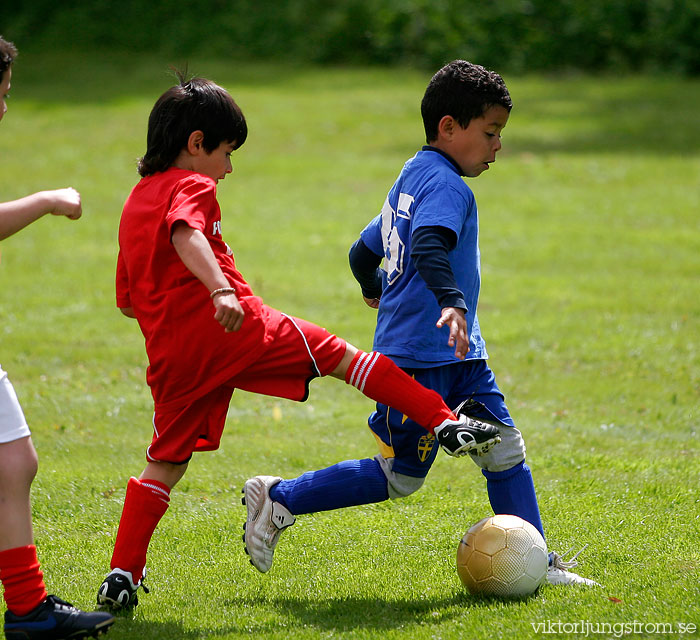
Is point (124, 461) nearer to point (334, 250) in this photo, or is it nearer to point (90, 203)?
point (334, 250)

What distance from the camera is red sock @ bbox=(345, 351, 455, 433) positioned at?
382 centimetres

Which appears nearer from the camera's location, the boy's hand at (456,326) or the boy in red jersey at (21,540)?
the boy in red jersey at (21,540)

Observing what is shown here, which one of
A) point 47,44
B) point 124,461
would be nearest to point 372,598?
point 124,461

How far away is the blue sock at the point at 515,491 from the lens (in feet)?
13.6

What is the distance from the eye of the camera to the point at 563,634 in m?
3.51

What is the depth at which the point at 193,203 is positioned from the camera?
144 inches

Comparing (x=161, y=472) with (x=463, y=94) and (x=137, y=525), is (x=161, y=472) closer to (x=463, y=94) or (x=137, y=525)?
(x=137, y=525)

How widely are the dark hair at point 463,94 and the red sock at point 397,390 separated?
1018 millimetres

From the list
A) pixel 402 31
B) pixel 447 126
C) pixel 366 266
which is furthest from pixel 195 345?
pixel 402 31

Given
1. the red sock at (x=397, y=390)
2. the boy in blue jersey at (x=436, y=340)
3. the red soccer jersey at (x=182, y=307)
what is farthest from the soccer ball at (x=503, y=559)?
the red soccer jersey at (x=182, y=307)

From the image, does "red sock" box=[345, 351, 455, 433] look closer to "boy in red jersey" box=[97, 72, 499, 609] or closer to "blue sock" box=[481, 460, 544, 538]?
"boy in red jersey" box=[97, 72, 499, 609]

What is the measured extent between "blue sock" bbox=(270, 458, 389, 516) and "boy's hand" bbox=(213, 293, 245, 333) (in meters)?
0.95

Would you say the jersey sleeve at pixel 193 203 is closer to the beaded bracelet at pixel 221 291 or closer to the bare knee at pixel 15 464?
the beaded bracelet at pixel 221 291

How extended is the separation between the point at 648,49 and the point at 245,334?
2090 cm
